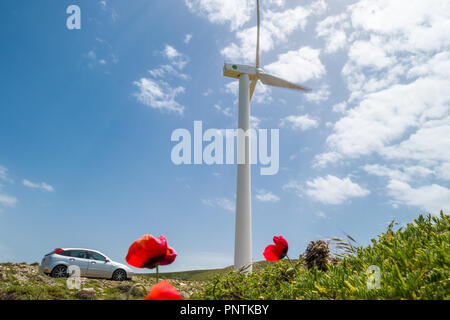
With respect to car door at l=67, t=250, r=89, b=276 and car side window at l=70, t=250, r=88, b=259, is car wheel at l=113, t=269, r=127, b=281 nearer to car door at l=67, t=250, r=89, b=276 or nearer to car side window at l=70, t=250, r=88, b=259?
car door at l=67, t=250, r=89, b=276

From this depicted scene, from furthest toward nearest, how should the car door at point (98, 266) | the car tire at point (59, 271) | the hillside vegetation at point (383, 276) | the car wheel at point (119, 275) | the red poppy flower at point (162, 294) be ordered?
the car wheel at point (119, 275) → the car door at point (98, 266) → the car tire at point (59, 271) → the hillside vegetation at point (383, 276) → the red poppy flower at point (162, 294)

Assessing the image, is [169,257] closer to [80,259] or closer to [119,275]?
[80,259]

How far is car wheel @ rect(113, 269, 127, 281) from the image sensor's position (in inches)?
650

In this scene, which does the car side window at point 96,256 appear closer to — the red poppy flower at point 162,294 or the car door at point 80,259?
the car door at point 80,259

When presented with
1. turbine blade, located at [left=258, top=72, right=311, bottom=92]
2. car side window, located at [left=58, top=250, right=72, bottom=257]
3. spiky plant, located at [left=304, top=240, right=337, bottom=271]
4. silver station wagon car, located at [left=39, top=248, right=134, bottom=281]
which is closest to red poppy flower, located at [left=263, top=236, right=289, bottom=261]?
spiky plant, located at [left=304, top=240, right=337, bottom=271]

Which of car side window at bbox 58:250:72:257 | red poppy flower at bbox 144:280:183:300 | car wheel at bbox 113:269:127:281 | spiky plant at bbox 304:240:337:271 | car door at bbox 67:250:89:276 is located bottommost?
car wheel at bbox 113:269:127:281

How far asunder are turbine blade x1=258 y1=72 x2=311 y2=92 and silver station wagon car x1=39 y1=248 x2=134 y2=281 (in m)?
16.4

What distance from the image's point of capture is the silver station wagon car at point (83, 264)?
15.0 meters

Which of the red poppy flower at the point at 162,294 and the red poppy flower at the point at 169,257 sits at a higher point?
the red poppy flower at the point at 169,257

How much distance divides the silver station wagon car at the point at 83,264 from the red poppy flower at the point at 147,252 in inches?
588

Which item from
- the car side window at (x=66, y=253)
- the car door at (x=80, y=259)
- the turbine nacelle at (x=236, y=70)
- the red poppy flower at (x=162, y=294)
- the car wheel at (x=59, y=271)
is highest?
the turbine nacelle at (x=236, y=70)

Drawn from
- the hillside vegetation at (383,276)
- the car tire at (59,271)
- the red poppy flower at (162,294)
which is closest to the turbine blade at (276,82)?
the car tire at (59,271)
